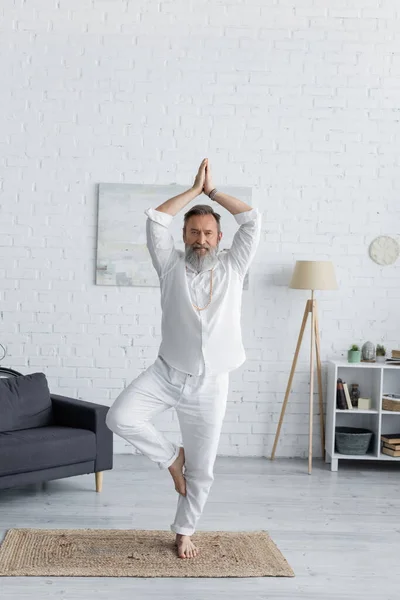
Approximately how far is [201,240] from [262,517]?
1.81 metres

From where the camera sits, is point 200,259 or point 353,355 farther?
point 353,355

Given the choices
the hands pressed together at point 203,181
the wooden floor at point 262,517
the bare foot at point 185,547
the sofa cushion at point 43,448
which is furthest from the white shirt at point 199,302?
the sofa cushion at point 43,448

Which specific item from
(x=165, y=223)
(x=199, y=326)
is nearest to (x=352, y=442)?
(x=199, y=326)

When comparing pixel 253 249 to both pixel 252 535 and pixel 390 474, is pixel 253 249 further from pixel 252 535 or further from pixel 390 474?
pixel 390 474

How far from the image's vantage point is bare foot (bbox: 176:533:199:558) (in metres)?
4.02

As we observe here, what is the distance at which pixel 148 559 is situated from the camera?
397cm

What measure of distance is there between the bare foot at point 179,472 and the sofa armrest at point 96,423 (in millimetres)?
1255

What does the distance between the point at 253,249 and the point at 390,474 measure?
2.79 meters

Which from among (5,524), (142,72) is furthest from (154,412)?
(142,72)

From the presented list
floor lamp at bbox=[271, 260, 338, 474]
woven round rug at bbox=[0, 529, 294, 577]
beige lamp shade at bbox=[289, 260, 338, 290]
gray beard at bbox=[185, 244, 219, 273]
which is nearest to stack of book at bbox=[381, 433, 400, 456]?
floor lamp at bbox=[271, 260, 338, 474]

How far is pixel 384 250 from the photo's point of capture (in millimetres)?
6484

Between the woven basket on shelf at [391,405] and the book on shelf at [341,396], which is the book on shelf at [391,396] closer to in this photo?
the woven basket on shelf at [391,405]

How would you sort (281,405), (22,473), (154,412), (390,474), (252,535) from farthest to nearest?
(281,405) < (390,474) < (22,473) < (252,535) < (154,412)

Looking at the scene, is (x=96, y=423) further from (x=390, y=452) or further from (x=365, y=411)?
(x=390, y=452)
